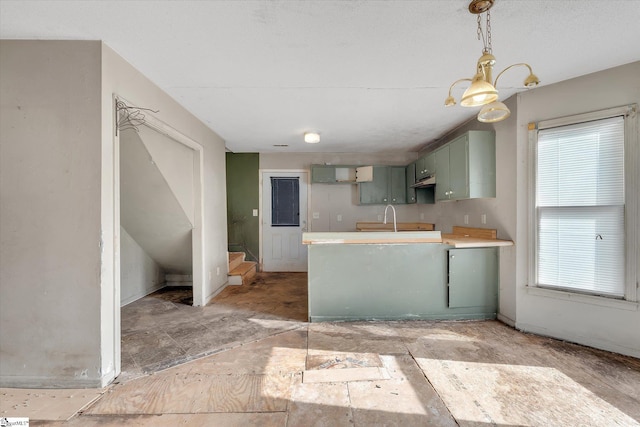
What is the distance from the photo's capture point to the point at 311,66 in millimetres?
2250

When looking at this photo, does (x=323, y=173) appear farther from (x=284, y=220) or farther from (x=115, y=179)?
(x=115, y=179)

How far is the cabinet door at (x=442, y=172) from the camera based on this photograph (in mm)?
3646

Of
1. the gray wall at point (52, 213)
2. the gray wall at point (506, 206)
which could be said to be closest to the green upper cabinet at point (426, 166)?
the gray wall at point (506, 206)

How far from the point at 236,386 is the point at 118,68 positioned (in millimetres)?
2517

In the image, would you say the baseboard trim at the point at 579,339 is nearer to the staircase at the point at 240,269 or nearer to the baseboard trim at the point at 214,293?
the baseboard trim at the point at 214,293

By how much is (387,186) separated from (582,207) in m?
3.02

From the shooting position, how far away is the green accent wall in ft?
18.0

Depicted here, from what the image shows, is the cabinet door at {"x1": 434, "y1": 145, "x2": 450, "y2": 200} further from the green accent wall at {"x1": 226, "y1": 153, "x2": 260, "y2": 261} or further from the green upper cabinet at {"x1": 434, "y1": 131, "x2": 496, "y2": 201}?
the green accent wall at {"x1": 226, "y1": 153, "x2": 260, "y2": 261}

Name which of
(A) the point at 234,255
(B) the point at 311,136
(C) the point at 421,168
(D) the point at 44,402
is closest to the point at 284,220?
(A) the point at 234,255

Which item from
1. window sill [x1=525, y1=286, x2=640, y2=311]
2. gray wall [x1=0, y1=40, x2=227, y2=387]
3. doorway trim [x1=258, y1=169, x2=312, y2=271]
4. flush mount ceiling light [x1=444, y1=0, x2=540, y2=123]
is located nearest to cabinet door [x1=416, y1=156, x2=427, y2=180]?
doorway trim [x1=258, y1=169, x2=312, y2=271]

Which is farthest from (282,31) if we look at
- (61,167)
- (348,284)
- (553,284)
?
(553,284)

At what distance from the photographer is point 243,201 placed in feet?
18.1

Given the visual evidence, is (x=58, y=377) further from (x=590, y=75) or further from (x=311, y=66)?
(x=590, y=75)

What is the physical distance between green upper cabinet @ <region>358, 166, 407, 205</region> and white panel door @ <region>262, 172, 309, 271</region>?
4.23ft
